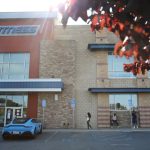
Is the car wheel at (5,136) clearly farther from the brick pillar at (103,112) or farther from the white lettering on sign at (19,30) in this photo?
the white lettering on sign at (19,30)

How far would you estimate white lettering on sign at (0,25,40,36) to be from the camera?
30.0m

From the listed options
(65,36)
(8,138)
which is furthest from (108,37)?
(8,138)

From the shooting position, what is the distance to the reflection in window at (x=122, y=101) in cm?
2830

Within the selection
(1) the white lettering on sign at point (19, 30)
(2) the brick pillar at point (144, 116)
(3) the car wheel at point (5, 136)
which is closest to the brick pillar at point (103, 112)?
(2) the brick pillar at point (144, 116)

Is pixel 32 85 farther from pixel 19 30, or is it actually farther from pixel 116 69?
pixel 116 69

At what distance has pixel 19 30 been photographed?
3003 centimetres

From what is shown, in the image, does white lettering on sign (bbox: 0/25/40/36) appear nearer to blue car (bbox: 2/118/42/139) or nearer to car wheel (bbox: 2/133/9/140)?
blue car (bbox: 2/118/42/139)

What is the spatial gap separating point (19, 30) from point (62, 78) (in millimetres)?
7091

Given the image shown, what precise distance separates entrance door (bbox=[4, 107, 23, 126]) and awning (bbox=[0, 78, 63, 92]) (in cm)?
265

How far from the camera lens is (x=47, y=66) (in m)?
28.8

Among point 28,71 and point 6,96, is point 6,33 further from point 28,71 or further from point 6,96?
point 6,96

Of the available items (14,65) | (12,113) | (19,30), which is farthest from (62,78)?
(19,30)

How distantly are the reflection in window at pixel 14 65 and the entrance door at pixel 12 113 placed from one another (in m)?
3.18

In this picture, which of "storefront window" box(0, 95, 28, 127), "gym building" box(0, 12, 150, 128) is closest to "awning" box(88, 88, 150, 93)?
"gym building" box(0, 12, 150, 128)
